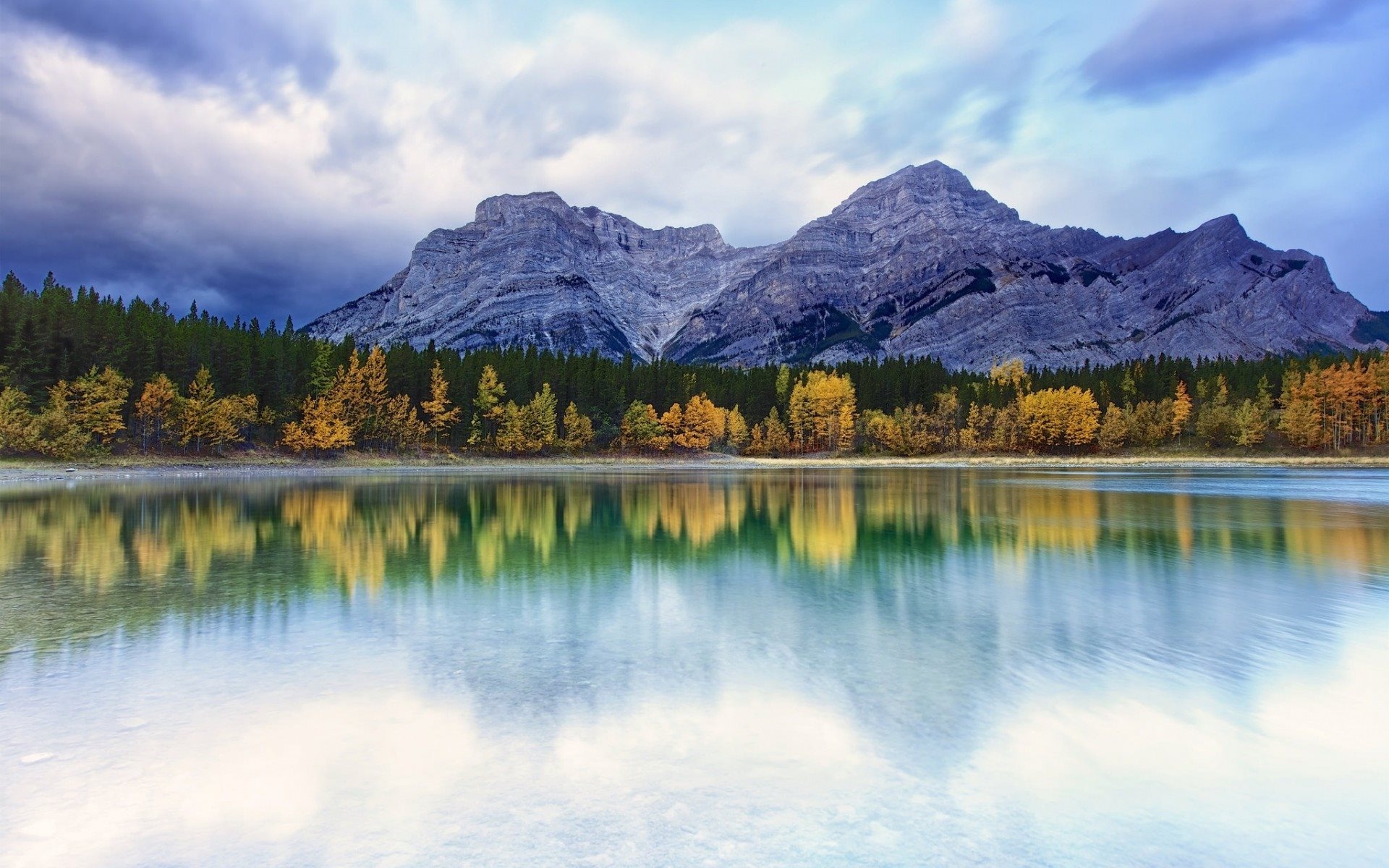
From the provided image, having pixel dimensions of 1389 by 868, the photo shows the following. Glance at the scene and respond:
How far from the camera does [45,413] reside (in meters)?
78.8

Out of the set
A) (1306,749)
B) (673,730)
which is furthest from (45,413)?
(1306,749)

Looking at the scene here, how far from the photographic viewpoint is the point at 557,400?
13250 cm

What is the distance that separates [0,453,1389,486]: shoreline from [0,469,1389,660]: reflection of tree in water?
3399cm

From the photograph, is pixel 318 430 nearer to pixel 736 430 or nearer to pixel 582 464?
pixel 582 464

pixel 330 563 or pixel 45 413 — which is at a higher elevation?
pixel 45 413

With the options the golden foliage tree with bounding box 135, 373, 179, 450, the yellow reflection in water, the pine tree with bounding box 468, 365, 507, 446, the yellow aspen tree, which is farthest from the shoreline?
the yellow reflection in water

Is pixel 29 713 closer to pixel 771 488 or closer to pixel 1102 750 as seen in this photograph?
pixel 1102 750

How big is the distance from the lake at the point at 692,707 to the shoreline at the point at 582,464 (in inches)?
2579

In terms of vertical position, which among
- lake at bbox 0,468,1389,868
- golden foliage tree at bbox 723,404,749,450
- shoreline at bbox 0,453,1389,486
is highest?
golden foliage tree at bbox 723,404,749,450

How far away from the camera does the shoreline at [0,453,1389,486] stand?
78812 mm

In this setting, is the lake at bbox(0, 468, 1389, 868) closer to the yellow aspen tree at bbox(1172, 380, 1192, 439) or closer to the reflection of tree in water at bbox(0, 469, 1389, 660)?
the reflection of tree in water at bbox(0, 469, 1389, 660)

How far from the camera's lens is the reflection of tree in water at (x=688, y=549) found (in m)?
17.3

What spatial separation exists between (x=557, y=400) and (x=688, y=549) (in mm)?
108824

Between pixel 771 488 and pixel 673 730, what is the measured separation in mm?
53971
